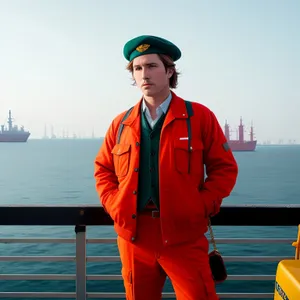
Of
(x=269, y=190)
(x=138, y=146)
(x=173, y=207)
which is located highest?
(x=138, y=146)

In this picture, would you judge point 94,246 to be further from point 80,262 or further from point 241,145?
point 241,145

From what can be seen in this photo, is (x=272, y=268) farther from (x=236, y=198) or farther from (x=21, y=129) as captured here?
(x=21, y=129)

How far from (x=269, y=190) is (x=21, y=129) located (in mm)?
94303

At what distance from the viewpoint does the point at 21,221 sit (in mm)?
2297

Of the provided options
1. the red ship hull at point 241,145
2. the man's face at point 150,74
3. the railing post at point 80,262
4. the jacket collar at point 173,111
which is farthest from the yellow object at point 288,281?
the red ship hull at point 241,145

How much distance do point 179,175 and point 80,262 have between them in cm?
97

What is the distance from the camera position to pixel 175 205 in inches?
68.8

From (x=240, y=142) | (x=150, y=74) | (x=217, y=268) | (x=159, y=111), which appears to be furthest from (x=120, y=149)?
(x=240, y=142)

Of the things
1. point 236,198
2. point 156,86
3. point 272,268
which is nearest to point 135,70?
point 156,86

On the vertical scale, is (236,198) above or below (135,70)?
below

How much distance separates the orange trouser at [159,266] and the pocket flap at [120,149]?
11.8 inches

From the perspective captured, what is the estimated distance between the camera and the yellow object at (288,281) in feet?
4.17

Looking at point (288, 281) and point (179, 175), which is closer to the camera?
point (288, 281)

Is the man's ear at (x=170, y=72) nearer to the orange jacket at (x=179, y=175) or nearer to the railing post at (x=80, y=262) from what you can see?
the orange jacket at (x=179, y=175)
